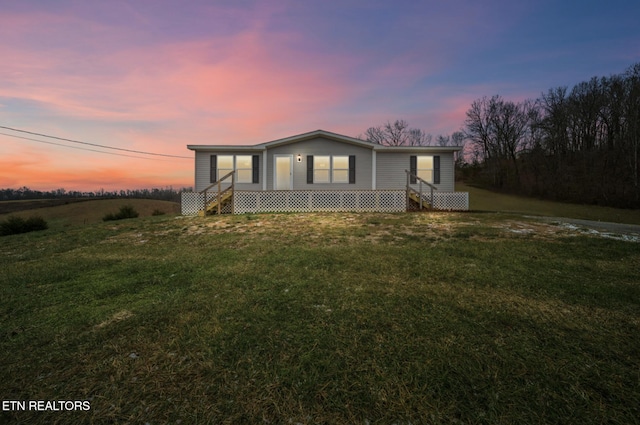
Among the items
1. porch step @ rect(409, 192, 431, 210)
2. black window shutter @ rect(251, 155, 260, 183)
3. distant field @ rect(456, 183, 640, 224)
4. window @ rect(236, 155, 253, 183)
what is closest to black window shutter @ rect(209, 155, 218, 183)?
window @ rect(236, 155, 253, 183)

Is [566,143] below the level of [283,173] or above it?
above

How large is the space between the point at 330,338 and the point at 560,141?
1627 inches

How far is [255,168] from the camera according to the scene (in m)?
16.2

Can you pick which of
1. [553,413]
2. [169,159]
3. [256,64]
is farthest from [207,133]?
[553,413]

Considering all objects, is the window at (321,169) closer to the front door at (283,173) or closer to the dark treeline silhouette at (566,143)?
the front door at (283,173)

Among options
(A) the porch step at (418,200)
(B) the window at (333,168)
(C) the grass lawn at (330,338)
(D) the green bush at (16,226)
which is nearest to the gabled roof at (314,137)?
(B) the window at (333,168)

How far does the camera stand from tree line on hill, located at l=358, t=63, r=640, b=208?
2284 cm

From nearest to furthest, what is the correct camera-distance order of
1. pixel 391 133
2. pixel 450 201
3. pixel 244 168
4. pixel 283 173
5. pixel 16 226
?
pixel 16 226
pixel 450 201
pixel 244 168
pixel 283 173
pixel 391 133

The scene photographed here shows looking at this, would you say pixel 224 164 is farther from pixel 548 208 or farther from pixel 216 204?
pixel 548 208

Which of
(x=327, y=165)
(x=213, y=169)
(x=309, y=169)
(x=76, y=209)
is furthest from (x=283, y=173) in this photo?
(x=76, y=209)

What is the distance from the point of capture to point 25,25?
12273mm

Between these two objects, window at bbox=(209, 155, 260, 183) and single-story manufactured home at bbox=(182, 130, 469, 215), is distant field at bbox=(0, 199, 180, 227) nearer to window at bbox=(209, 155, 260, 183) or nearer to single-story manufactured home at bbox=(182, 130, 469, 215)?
window at bbox=(209, 155, 260, 183)

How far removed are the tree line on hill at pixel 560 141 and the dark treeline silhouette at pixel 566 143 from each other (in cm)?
5

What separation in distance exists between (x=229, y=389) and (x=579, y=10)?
29524 mm
